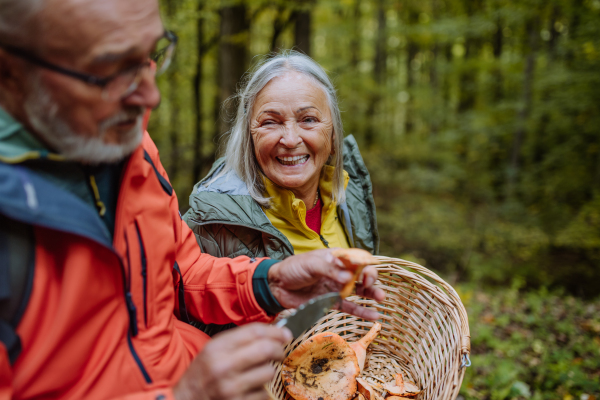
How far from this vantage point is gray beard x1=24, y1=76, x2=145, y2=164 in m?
1.01

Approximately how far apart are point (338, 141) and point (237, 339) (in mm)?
1573

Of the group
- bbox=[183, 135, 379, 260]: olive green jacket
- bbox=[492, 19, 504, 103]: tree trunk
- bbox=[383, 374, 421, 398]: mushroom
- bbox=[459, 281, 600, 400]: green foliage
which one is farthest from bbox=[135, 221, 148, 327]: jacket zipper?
bbox=[492, 19, 504, 103]: tree trunk

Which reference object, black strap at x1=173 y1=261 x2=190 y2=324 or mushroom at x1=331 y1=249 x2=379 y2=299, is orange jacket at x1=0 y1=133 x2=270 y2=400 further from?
mushroom at x1=331 y1=249 x2=379 y2=299

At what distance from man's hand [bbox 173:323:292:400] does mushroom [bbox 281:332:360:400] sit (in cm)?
74

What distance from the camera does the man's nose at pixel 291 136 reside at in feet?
6.43

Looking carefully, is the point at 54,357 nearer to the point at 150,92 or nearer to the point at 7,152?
the point at 7,152

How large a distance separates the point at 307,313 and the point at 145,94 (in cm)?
94

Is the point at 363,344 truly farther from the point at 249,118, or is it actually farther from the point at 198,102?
the point at 198,102

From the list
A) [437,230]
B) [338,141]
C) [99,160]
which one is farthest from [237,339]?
[437,230]

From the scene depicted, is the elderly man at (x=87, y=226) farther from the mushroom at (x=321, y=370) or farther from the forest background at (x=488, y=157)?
the forest background at (x=488, y=157)

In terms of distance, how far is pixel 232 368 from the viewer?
975 mm

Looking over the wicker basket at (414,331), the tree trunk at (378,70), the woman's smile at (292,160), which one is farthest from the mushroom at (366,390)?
the tree trunk at (378,70)

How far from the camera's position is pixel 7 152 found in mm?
951

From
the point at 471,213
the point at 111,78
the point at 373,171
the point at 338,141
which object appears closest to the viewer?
the point at 111,78
